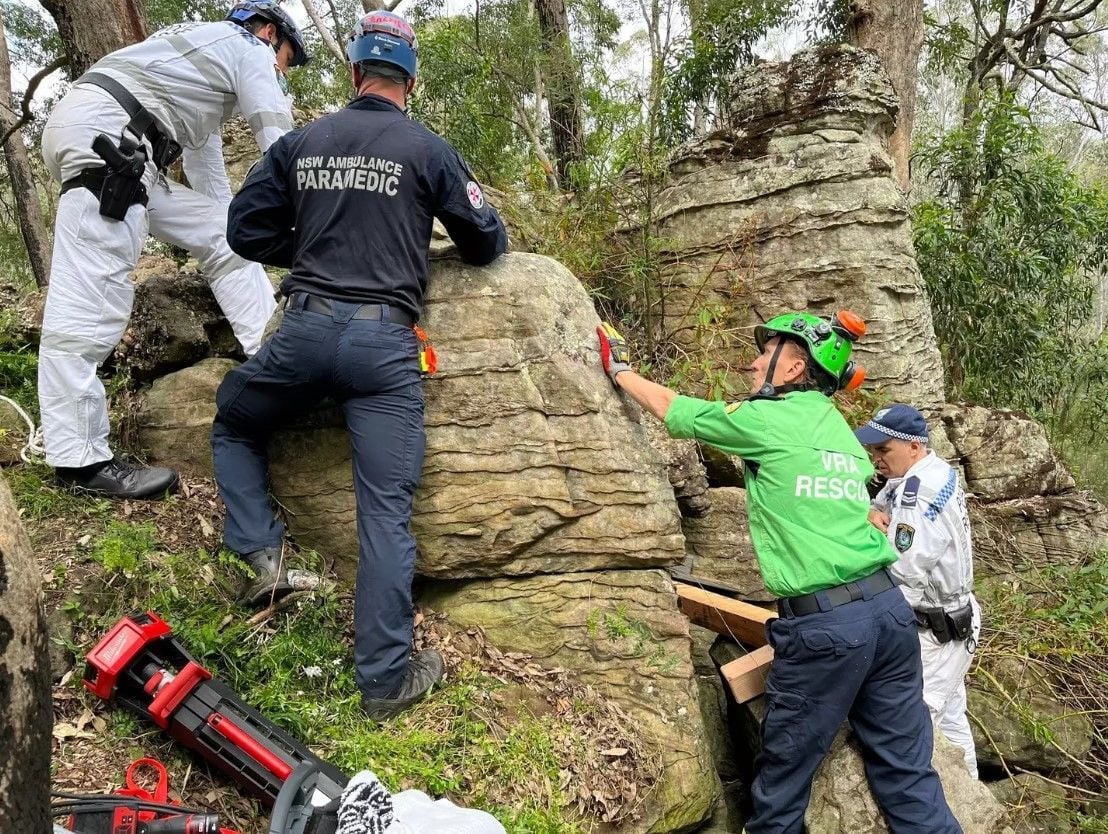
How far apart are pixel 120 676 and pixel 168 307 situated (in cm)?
260

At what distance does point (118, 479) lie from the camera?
12.5 feet

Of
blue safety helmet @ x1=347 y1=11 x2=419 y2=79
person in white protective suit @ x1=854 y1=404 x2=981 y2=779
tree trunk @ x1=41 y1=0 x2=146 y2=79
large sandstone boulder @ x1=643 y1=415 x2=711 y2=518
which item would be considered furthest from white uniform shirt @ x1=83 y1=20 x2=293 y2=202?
person in white protective suit @ x1=854 y1=404 x2=981 y2=779

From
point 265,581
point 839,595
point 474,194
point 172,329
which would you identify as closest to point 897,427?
point 839,595

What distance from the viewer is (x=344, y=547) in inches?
156

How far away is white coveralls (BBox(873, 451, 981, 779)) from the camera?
429 cm

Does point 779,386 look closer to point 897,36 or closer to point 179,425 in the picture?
point 179,425

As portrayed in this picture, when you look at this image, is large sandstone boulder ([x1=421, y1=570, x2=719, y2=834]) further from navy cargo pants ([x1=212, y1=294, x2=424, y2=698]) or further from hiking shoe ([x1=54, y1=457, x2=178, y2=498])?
hiking shoe ([x1=54, y1=457, x2=178, y2=498])

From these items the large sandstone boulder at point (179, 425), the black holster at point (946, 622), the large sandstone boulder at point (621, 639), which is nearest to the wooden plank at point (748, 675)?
the large sandstone boulder at point (621, 639)

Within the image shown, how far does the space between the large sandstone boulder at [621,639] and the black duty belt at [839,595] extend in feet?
2.36

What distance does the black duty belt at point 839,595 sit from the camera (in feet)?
11.0

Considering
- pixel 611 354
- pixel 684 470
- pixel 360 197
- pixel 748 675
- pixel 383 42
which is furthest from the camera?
pixel 684 470

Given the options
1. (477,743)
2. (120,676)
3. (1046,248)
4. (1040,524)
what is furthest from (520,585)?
(1046,248)

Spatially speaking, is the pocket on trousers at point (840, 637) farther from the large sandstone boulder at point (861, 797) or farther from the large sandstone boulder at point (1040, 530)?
the large sandstone boulder at point (1040, 530)

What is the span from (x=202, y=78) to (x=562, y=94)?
6.06 metres
